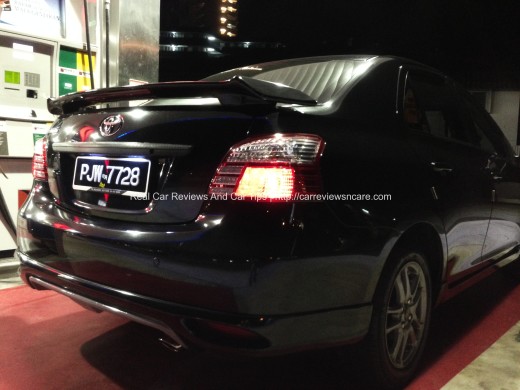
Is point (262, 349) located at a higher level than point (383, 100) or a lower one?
lower

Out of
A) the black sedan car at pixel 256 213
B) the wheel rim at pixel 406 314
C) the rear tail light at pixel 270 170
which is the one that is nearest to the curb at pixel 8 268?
the black sedan car at pixel 256 213

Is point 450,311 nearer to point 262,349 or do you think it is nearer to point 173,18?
point 262,349

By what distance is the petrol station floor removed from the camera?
83.0 inches

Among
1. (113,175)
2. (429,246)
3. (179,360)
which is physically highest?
(113,175)

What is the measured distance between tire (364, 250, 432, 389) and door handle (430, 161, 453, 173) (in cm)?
40

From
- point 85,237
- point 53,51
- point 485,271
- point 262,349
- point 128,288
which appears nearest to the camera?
point 262,349

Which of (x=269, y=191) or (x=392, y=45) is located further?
(x=392, y=45)

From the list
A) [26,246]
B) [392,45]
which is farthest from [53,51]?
[392,45]

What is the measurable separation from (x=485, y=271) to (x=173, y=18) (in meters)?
10.1

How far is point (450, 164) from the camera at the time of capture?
2334mm

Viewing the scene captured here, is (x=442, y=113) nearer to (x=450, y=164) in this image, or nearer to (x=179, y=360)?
(x=450, y=164)

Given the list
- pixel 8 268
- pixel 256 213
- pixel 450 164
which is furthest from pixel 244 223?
pixel 8 268

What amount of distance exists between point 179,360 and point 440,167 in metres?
1.52

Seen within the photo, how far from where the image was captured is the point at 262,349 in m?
1.49
